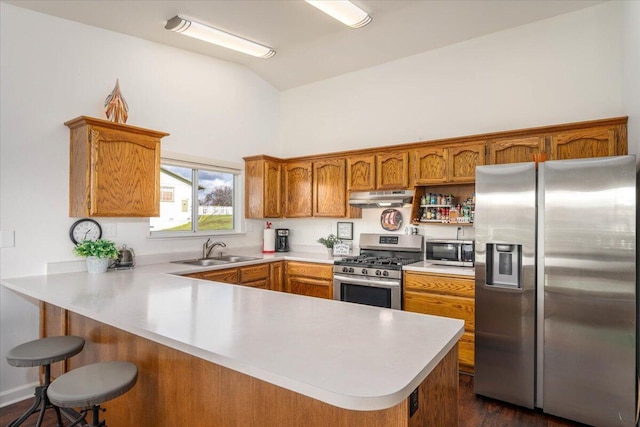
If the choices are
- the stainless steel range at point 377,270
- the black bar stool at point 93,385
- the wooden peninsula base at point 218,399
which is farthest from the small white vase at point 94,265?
the stainless steel range at point 377,270

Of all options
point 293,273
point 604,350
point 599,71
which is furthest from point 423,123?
point 604,350

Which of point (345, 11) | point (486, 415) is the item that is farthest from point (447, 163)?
point (486, 415)

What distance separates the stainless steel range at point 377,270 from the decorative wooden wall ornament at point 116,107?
97.4 inches

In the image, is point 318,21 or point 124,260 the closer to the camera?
point 124,260

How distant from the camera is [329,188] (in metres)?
4.37

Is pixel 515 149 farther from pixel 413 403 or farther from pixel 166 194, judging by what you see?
pixel 166 194

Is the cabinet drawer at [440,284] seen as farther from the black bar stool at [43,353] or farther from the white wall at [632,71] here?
the black bar stool at [43,353]

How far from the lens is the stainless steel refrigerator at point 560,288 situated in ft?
7.58

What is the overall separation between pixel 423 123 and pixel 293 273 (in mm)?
2311

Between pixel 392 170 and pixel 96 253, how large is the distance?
9.66 feet

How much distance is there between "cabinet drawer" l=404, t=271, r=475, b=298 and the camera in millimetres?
3109

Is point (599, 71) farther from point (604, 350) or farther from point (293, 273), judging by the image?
point (293, 273)

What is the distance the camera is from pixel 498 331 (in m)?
A: 2.75

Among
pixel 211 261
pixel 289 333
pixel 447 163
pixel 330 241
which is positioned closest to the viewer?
pixel 289 333
